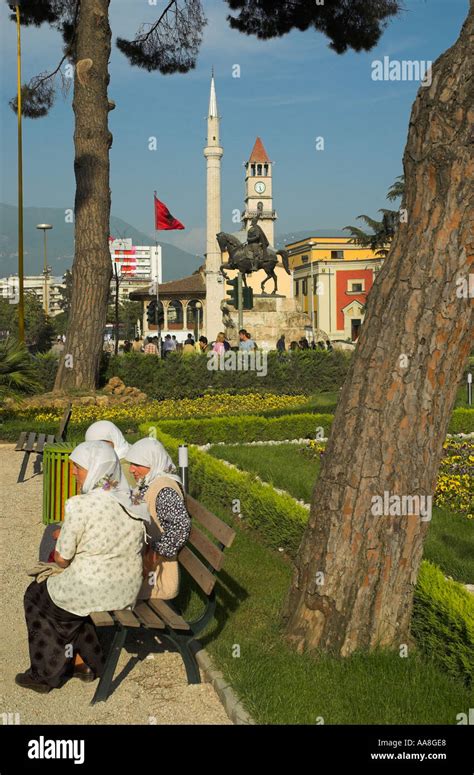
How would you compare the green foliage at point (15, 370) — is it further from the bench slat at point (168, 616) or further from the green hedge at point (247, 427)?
the bench slat at point (168, 616)

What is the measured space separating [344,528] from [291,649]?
71cm

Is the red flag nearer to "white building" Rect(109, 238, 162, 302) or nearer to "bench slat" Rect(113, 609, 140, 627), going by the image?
"white building" Rect(109, 238, 162, 302)

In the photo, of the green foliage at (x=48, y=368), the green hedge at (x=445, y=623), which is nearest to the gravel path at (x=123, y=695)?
the green hedge at (x=445, y=623)

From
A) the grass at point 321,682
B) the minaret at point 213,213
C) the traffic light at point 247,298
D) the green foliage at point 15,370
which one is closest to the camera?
the grass at point 321,682

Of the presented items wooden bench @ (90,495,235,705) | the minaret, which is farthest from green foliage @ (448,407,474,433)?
the minaret

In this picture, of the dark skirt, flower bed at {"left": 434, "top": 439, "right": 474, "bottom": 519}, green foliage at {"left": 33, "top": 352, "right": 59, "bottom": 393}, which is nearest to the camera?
the dark skirt

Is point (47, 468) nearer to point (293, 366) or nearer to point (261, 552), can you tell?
point (261, 552)

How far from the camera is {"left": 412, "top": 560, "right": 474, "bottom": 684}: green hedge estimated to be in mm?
4111

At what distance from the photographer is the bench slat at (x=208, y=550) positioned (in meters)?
4.31

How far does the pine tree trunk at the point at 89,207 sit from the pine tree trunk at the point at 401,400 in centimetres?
1255

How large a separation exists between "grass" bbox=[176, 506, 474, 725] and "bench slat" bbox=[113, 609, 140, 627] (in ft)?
1.74

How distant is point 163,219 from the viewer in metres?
33.7

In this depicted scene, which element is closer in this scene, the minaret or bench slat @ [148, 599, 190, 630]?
bench slat @ [148, 599, 190, 630]

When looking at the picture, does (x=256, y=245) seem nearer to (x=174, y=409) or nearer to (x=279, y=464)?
(x=174, y=409)
